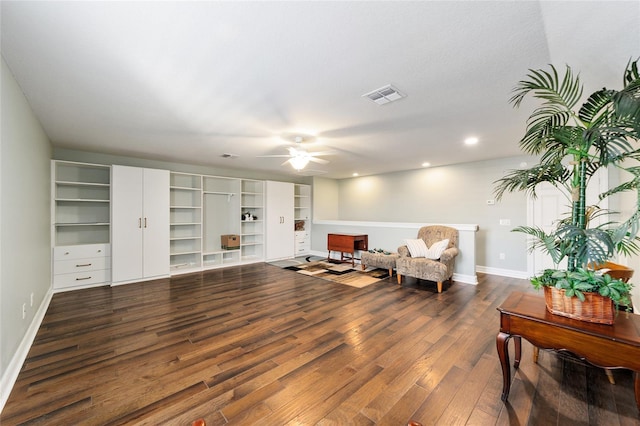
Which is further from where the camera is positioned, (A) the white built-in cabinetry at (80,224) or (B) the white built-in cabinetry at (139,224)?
(B) the white built-in cabinetry at (139,224)

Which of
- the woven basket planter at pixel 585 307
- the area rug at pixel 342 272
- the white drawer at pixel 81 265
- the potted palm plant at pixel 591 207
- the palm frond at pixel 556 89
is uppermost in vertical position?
the palm frond at pixel 556 89

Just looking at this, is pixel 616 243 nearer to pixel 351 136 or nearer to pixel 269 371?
pixel 269 371

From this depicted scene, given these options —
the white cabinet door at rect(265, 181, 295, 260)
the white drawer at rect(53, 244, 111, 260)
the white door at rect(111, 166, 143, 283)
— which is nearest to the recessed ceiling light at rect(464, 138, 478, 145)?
the white cabinet door at rect(265, 181, 295, 260)

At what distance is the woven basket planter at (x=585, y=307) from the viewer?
5.03 ft

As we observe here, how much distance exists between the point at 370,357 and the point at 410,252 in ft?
9.79

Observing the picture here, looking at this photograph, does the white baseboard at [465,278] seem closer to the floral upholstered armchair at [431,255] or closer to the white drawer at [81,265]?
the floral upholstered armchair at [431,255]

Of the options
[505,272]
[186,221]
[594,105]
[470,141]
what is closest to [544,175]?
[594,105]

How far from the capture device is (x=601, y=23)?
1.46 metres

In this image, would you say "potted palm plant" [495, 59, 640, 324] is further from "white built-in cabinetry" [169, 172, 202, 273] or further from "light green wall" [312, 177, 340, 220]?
"light green wall" [312, 177, 340, 220]

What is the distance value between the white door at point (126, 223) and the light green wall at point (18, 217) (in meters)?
1.29

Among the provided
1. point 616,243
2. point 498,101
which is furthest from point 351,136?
point 616,243

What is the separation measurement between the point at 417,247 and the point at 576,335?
3419 mm

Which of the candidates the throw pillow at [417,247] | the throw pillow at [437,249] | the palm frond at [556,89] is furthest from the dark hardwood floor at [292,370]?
the palm frond at [556,89]

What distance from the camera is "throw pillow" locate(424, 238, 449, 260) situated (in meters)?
4.64
